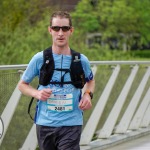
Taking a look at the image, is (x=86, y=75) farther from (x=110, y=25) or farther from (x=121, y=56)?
(x=110, y=25)

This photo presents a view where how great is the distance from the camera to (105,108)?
9.73 metres

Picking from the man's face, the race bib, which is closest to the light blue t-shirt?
the race bib

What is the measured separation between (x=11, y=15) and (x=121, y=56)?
136 inches

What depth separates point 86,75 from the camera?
18.5 feet

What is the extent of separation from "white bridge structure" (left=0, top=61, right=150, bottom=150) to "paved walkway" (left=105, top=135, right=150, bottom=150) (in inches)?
4.4

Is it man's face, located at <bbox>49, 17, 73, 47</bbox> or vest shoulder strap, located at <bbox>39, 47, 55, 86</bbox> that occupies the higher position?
man's face, located at <bbox>49, 17, 73, 47</bbox>

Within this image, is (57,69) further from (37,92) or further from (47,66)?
(37,92)

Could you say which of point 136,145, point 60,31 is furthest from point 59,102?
point 136,145

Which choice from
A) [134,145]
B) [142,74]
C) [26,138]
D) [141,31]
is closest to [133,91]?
[142,74]

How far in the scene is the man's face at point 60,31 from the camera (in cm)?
538

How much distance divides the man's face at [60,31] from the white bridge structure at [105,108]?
1.53 m

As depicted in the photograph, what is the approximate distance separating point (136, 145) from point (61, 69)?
4.14 m

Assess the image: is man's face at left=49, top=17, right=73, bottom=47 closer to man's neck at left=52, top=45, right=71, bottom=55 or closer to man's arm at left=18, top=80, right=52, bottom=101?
man's neck at left=52, top=45, right=71, bottom=55

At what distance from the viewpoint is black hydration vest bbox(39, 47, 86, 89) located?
538 centimetres
